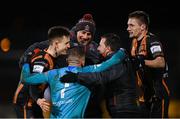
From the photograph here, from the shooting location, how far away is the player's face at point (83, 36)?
7.33 metres

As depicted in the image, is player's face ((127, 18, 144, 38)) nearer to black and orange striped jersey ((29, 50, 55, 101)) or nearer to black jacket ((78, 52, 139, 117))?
black jacket ((78, 52, 139, 117))

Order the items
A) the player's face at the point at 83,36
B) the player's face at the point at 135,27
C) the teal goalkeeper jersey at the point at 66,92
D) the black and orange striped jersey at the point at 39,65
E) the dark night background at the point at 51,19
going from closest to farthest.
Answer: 1. the teal goalkeeper jersey at the point at 66,92
2. the black and orange striped jersey at the point at 39,65
3. the player's face at the point at 135,27
4. the player's face at the point at 83,36
5. the dark night background at the point at 51,19

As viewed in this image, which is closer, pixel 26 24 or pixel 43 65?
pixel 43 65

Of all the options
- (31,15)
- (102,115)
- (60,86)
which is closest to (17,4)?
(31,15)

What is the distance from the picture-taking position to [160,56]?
6887 mm

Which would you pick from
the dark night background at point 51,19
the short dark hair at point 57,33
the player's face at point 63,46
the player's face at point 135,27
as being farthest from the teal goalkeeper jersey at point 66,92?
the dark night background at point 51,19

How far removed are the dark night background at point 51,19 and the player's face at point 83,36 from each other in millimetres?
4277

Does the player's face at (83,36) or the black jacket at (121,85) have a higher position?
the player's face at (83,36)

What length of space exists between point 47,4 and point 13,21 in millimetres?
886

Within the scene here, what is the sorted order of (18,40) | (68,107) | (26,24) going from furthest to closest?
1. (26,24)
2. (18,40)
3. (68,107)

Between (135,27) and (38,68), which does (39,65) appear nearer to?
(38,68)

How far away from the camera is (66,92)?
6367 millimetres

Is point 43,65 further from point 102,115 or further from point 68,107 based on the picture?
point 102,115

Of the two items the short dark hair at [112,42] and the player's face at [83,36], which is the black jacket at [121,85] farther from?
the player's face at [83,36]
